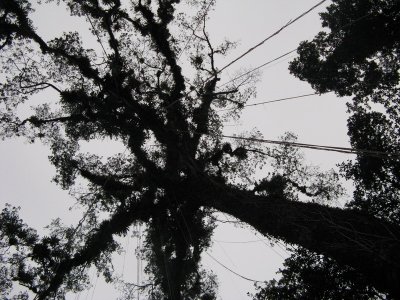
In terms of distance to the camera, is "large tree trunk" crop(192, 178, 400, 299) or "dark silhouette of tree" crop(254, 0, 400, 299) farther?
"dark silhouette of tree" crop(254, 0, 400, 299)

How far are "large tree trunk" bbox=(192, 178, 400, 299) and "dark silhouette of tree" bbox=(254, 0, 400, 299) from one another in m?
1.06

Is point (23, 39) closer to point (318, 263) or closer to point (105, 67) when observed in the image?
point (105, 67)

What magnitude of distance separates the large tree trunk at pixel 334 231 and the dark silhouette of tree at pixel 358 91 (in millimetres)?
1060

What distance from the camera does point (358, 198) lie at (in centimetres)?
844

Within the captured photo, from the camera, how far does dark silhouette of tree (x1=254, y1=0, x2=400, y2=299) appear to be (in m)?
6.82

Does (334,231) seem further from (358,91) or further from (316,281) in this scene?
(358,91)

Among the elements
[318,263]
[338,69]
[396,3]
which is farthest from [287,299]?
[396,3]

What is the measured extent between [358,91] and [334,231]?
628 cm

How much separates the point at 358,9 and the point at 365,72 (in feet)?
6.54

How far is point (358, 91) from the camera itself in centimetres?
1002

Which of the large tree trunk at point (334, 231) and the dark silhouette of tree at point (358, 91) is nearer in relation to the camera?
the large tree trunk at point (334, 231)

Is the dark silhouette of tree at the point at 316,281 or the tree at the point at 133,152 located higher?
the tree at the point at 133,152

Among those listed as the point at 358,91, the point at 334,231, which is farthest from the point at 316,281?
the point at 358,91

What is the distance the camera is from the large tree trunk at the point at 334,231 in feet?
14.9
